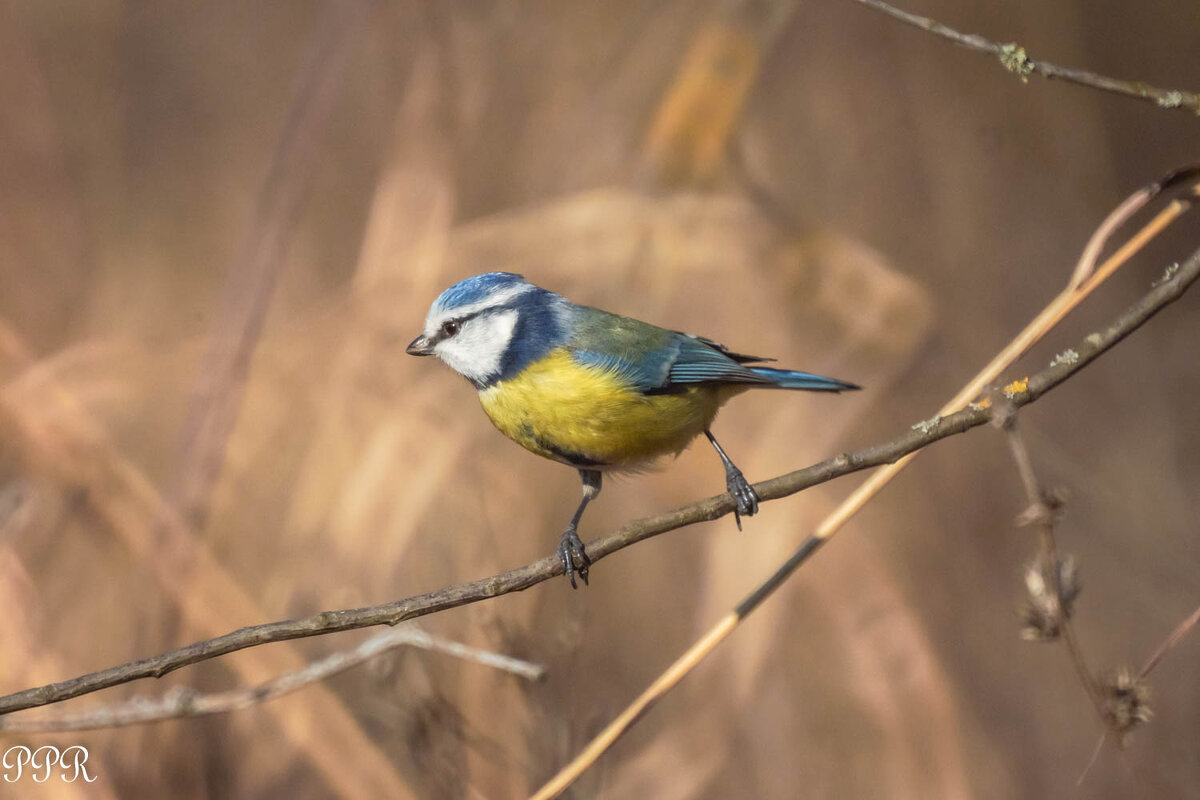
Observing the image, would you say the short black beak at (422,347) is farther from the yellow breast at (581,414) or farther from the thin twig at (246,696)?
the thin twig at (246,696)

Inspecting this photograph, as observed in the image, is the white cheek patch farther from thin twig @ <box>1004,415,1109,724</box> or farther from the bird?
thin twig @ <box>1004,415,1109,724</box>

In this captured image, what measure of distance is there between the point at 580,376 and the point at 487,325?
0.22 m

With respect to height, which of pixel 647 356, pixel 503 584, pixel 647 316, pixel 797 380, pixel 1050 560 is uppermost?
pixel 647 316

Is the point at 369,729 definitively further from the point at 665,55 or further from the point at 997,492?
the point at 665,55

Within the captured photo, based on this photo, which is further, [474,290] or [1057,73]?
[474,290]

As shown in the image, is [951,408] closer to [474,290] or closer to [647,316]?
[474,290]

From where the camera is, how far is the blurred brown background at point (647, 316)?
2182mm

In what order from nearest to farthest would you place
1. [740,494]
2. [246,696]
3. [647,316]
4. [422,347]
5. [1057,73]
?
1. [1057,73]
2. [740,494]
3. [246,696]
4. [422,347]
5. [647,316]

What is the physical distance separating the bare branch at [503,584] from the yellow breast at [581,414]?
0.39 meters

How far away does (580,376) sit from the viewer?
1415 millimetres

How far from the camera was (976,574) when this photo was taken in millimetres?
2363

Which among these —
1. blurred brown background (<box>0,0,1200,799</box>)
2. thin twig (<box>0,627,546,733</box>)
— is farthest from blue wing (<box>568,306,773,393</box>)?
blurred brown background (<box>0,0,1200,799</box>)

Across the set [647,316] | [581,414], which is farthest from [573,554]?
[647,316]

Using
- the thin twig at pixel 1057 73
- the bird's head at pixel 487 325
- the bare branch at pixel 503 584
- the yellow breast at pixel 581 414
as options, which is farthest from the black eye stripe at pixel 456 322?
the thin twig at pixel 1057 73
